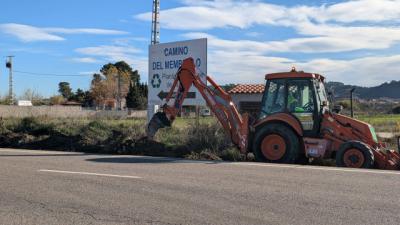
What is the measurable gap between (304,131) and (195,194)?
621 cm

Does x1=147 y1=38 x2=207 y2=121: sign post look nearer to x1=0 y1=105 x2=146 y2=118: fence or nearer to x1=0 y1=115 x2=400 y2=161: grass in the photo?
x1=0 y1=115 x2=400 y2=161: grass

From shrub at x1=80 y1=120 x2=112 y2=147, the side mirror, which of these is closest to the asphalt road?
the side mirror

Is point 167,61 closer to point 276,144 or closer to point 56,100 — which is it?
point 276,144

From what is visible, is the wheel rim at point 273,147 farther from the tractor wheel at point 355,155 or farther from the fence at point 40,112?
the fence at point 40,112

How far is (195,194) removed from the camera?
8.89 metres

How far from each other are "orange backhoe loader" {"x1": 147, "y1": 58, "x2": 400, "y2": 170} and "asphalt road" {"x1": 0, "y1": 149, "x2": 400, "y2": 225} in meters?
1.46

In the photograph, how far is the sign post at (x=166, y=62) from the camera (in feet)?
77.2

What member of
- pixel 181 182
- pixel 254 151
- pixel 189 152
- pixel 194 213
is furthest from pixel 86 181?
pixel 189 152

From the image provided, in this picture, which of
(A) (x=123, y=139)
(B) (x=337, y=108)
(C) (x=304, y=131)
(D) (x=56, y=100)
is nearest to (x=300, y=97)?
(C) (x=304, y=131)

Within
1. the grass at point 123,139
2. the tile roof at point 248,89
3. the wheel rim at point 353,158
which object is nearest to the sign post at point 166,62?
the grass at point 123,139

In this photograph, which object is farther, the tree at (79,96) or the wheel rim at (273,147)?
the tree at (79,96)

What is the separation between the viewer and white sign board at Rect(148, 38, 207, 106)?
23.5 m

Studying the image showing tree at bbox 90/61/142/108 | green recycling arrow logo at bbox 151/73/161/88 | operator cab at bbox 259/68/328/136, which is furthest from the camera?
tree at bbox 90/61/142/108

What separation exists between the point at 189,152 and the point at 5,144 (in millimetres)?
8589
